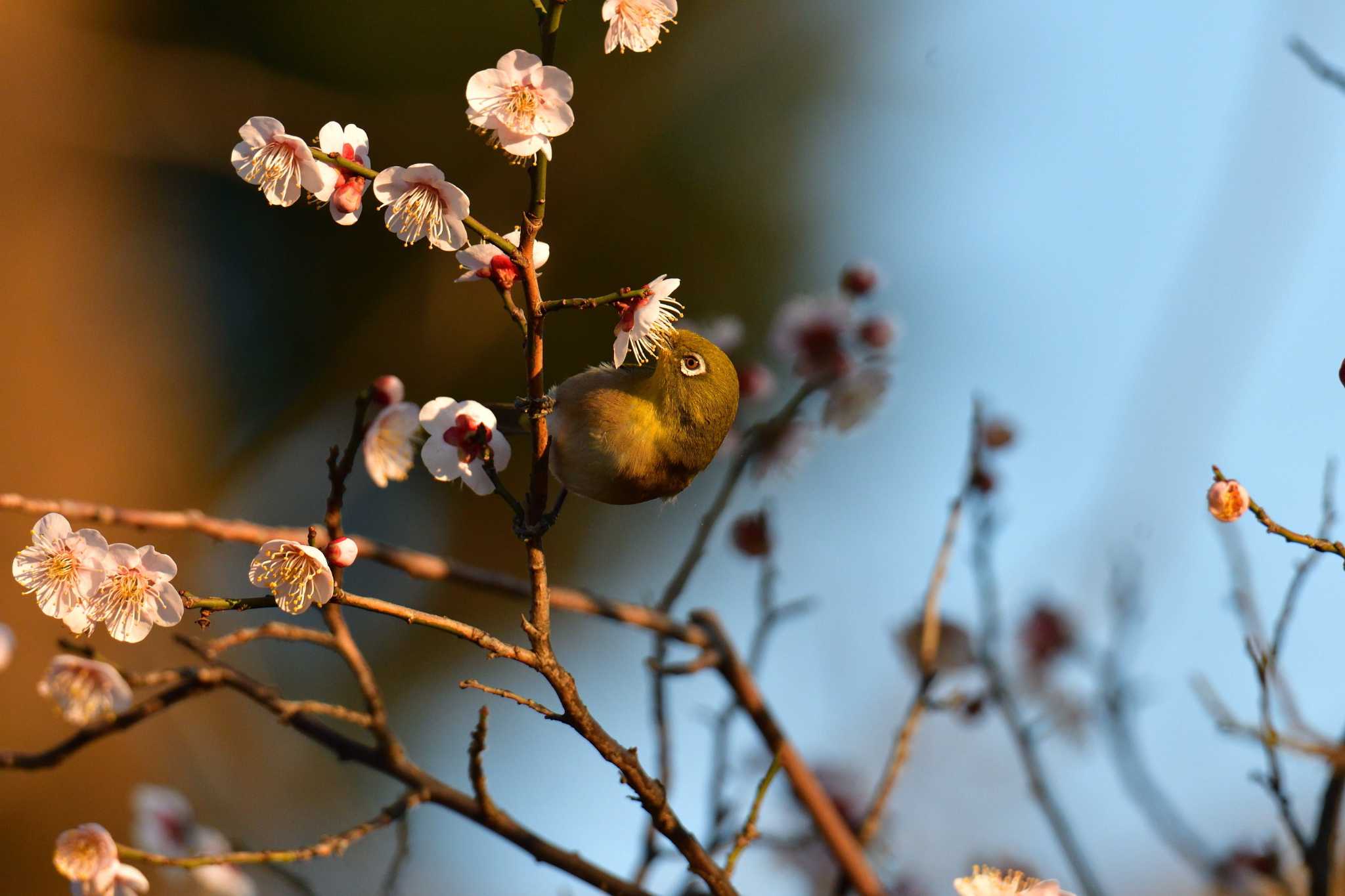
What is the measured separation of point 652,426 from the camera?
65.0 inches

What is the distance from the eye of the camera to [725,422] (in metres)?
1.67

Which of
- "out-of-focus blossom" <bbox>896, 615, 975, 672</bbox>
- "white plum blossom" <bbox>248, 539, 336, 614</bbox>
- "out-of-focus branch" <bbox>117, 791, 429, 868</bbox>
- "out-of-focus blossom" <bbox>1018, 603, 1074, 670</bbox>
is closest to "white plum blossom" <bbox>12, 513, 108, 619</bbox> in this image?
"white plum blossom" <bbox>248, 539, 336, 614</bbox>

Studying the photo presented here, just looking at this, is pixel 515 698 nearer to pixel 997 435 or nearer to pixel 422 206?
pixel 422 206

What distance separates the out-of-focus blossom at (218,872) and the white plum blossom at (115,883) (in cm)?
54

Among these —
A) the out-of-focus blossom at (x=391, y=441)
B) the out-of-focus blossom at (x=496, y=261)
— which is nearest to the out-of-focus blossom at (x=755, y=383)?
the out-of-focus blossom at (x=391, y=441)

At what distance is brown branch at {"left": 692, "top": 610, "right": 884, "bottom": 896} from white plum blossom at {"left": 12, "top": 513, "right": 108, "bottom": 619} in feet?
3.12

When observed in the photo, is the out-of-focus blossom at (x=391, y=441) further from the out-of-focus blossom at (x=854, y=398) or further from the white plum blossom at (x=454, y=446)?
the out-of-focus blossom at (x=854, y=398)

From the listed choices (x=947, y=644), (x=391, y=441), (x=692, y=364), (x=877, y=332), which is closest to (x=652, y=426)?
(x=692, y=364)

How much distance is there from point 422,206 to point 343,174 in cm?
13

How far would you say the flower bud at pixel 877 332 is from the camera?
2.56 metres

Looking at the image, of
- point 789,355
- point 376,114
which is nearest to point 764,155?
point 376,114

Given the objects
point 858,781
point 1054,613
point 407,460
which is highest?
point 1054,613

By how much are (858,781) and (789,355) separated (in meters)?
1.09

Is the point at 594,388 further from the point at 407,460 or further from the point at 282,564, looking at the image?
the point at 282,564
